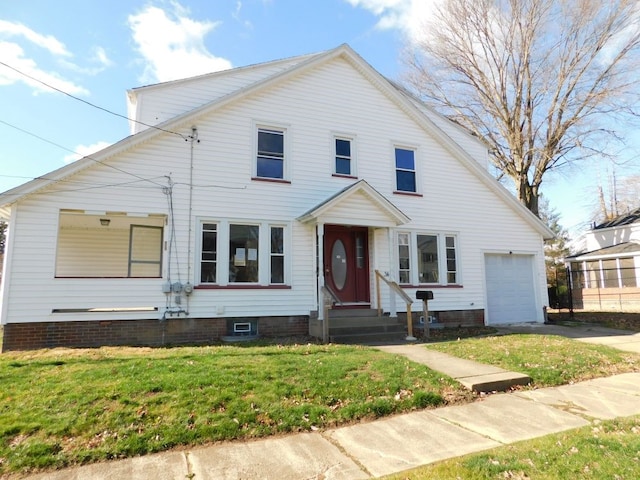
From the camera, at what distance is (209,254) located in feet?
33.2

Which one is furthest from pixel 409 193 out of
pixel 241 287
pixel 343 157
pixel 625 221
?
pixel 625 221

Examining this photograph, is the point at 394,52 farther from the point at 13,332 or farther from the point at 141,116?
the point at 13,332

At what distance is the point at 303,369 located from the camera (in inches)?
245

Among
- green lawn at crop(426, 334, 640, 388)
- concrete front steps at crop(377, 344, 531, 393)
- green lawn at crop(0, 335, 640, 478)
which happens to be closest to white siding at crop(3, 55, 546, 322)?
green lawn at crop(0, 335, 640, 478)

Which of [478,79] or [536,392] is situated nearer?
[536,392]

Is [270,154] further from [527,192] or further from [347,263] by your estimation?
[527,192]

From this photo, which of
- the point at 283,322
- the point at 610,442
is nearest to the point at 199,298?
the point at 283,322

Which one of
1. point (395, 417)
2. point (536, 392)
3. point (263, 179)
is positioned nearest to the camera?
point (395, 417)

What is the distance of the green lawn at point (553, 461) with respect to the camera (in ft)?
10.7

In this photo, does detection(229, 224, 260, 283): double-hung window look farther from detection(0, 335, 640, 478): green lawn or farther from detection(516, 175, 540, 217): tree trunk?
detection(516, 175, 540, 217): tree trunk

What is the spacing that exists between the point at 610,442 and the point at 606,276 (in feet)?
74.0

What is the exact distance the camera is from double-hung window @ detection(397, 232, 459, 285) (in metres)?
12.2

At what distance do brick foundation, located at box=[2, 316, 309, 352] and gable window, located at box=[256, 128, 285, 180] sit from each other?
3.88 meters

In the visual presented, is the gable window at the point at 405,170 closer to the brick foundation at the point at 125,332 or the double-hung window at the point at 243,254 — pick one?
the double-hung window at the point at 243,254
